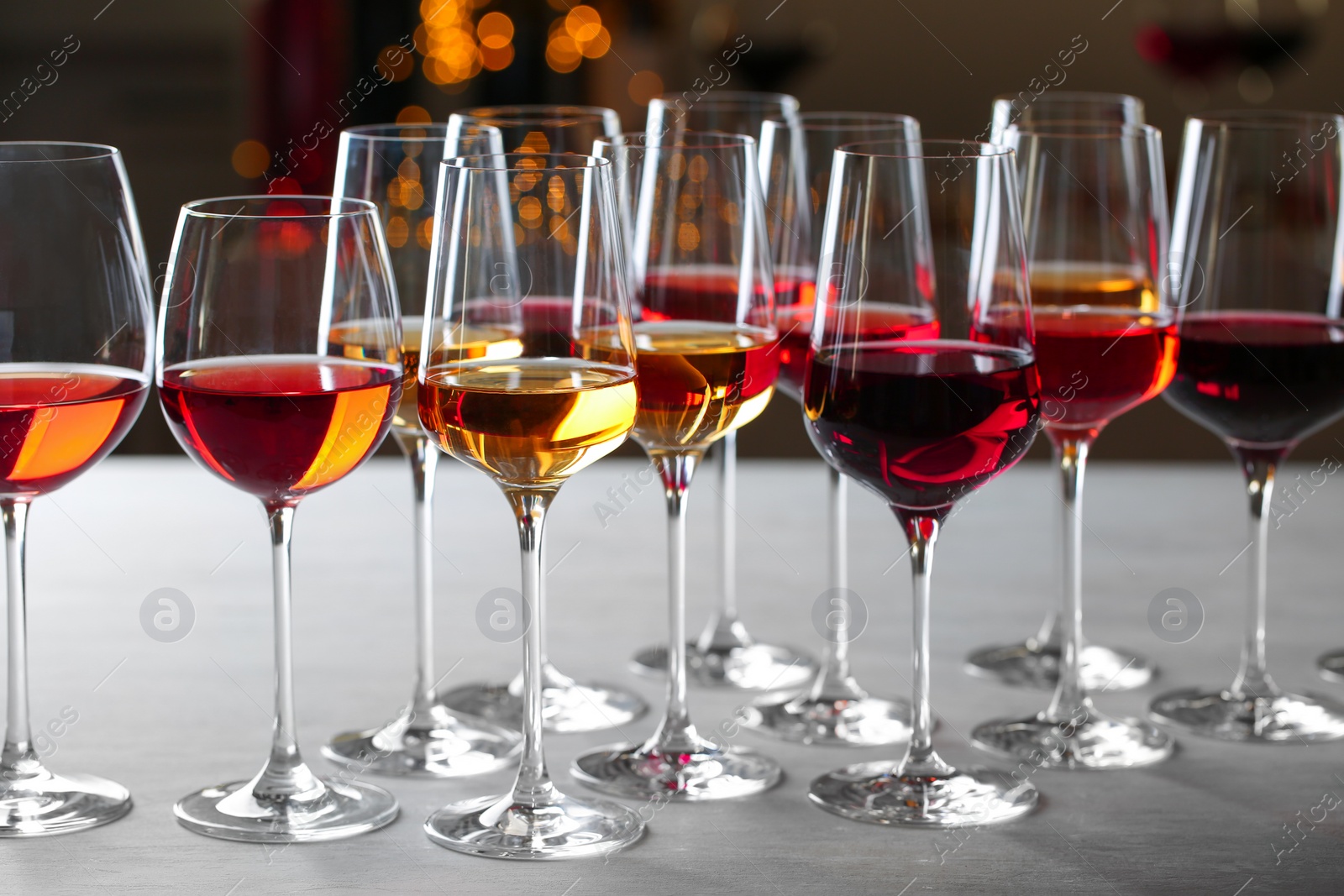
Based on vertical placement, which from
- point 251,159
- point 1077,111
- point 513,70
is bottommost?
point 1077,111

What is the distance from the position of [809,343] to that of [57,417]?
0.48 m

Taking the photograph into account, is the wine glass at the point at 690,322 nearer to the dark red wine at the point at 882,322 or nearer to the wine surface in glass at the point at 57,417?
the dark red wine at the point at 882,322

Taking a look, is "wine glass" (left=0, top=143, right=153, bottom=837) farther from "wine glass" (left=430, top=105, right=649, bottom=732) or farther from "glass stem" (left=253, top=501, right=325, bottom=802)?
"wine glass" (left=430, top=105, right=649, bottom=732)

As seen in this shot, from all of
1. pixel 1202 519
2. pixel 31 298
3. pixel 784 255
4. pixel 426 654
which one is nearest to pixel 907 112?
pixel 1202 519

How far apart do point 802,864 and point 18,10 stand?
9.74 feet

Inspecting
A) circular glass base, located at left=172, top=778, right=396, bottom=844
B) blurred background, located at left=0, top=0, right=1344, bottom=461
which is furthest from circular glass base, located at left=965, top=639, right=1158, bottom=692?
blurred background, located at left=0, top=0, right=1344, bottom=461

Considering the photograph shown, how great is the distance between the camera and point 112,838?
86cm

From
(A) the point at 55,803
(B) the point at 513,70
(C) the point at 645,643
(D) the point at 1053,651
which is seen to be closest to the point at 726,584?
(C) the point at 645,643

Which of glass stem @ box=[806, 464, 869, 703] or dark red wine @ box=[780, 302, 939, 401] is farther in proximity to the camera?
glass stem @ box=[806, 464, 869, 703]

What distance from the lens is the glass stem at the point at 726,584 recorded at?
1291 millimetres

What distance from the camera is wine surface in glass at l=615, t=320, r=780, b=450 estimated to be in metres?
1.02

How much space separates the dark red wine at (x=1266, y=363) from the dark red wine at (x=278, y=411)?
1.83ft

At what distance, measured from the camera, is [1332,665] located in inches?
46.6

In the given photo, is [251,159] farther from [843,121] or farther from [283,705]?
[283,705]
